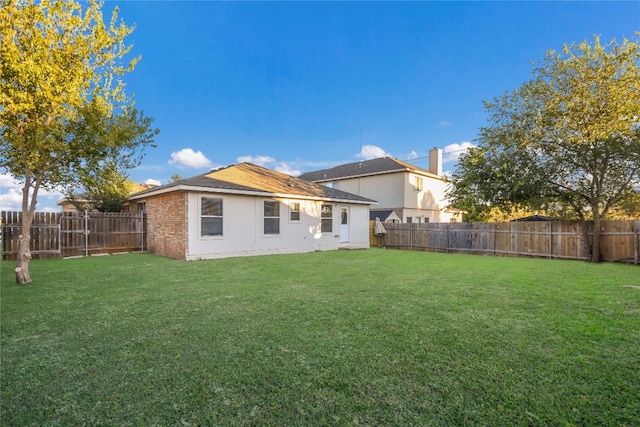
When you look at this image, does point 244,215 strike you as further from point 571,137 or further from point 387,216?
point 571,137

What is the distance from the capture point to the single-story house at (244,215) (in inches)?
432

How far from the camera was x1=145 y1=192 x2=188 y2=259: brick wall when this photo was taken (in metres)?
10.8

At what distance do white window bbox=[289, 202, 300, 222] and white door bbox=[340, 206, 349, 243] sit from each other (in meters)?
2.93

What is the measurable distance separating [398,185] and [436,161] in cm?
526

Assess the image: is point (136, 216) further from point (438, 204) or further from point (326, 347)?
point (438, 204)

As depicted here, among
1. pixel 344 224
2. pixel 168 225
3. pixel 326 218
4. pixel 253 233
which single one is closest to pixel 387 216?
pixel 344 224

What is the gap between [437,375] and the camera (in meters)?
2.64

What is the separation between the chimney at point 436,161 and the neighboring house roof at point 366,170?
770mm

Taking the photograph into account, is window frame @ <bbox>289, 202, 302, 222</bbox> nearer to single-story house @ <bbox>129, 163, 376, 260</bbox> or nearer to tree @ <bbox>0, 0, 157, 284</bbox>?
single-story house @ <bbox>129, 163, 376, 260</bbox>

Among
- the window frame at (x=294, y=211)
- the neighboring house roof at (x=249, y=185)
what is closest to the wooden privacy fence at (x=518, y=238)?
the neighboring house roof at (x=249, y=185)

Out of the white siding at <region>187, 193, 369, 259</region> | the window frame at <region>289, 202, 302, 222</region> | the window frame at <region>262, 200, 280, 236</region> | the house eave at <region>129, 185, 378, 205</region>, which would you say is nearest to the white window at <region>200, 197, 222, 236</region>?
the white siding at <region>187, 193, 369, 259</region>

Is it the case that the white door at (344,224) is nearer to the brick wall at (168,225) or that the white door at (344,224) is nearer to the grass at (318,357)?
the brick wall at (168,225)

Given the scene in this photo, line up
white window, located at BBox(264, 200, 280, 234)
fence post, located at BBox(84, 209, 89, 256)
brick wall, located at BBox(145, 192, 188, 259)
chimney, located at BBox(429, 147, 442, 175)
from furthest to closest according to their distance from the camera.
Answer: chimney, located at BBox(429, 147, 442, 175), white window, located at BBox(264, 200, 280, 234), fence post, located at BBox(84, 209, 89, 256), brick wall, located at BBox(145, 192, 188, 259)

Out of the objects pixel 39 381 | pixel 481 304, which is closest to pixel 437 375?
pixel 481 304
